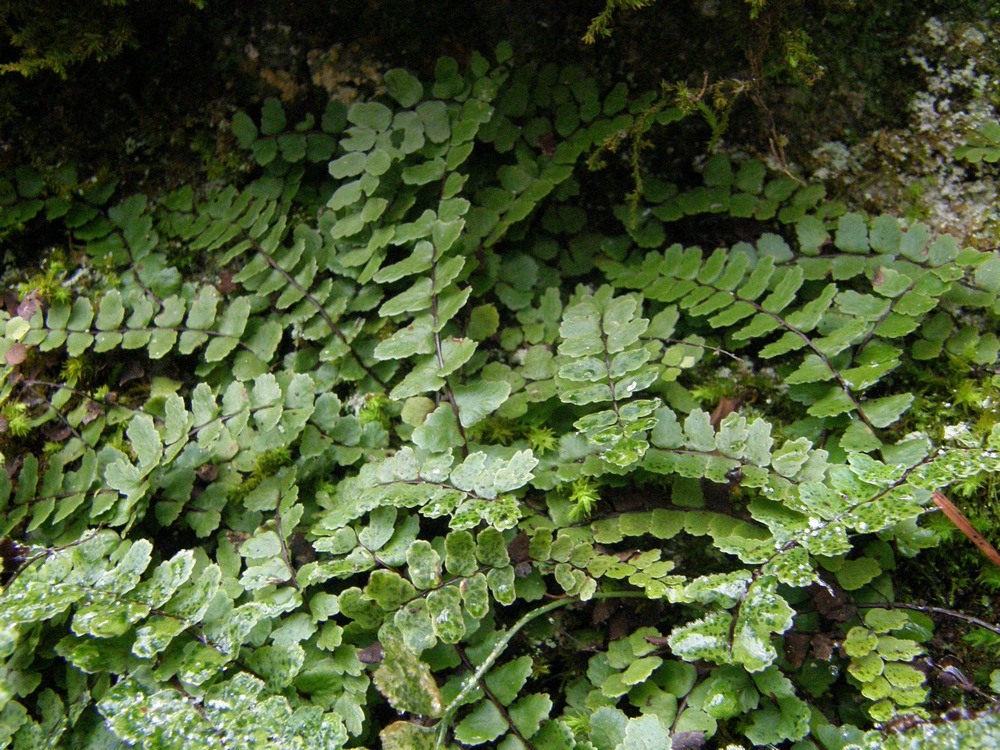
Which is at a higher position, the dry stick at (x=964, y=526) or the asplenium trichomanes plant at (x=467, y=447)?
the asplenium trichomanes plant at (x=467, y=447)

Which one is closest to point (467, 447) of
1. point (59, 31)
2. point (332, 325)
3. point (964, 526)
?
point (332, 325)

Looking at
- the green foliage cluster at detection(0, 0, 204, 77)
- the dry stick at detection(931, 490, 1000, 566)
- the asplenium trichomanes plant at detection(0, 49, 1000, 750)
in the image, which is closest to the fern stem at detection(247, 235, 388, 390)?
the asplenium trichomanes plant at detection(0, 49, 1000, 750)

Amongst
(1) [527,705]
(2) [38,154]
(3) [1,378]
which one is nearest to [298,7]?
(2) [38,154]

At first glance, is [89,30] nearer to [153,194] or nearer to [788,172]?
[153,194]

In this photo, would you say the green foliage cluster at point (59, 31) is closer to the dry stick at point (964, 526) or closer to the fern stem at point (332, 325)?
the fern stem at point (332, 325)

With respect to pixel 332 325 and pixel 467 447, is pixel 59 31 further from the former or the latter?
pixel 467 447

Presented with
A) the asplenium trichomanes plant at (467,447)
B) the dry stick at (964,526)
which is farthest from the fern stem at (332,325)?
the dry stick at (964,526)

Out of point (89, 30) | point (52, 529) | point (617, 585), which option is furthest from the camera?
point (89, 30)

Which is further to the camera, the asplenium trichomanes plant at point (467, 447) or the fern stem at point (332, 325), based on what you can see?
the fern stem at point (332, 325)
